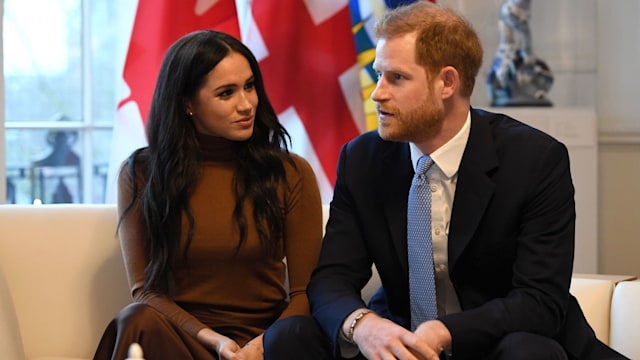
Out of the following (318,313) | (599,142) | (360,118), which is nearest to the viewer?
(318,313)

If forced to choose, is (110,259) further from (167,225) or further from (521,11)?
(521,11)

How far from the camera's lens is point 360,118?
3230 millimetres

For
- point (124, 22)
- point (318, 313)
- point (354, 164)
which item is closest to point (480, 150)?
point (354, 164)

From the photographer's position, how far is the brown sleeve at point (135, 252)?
2287 mm

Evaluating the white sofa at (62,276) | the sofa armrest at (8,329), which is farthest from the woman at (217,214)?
the sofa armrest at (8,329)

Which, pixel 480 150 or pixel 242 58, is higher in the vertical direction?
pixel 242 58

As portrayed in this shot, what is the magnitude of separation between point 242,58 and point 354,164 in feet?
1.28

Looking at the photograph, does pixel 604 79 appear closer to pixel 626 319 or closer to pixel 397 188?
pixel 626 319

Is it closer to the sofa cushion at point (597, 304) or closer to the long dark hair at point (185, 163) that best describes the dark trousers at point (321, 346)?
the sofa cushion at point (597, 304)

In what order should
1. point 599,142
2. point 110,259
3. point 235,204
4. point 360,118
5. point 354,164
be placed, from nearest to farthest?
point 354,164 < point 235,204 < point 110,259 < point 360,118 < point 599,142

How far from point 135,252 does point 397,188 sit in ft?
2.08

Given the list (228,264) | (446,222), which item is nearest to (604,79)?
(446,222)

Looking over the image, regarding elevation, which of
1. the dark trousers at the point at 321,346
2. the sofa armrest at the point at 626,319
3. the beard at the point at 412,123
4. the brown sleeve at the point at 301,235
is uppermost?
the beard at the point at 412,123

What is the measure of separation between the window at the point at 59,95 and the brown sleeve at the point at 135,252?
44.6 inches
